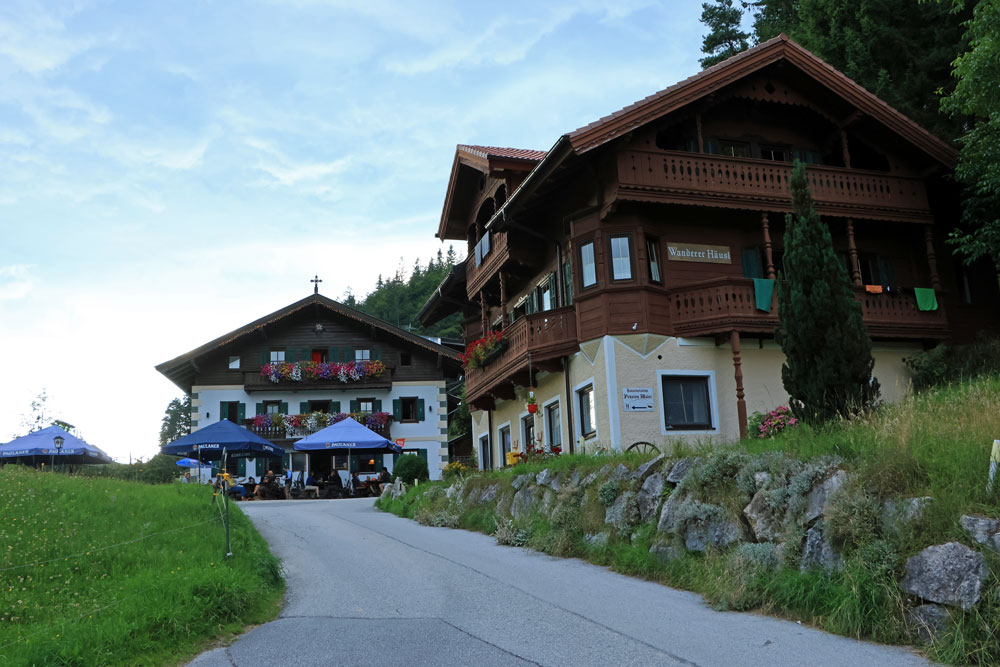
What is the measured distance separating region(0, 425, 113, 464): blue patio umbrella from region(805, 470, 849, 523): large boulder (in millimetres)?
21515

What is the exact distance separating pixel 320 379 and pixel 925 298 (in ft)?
93.4

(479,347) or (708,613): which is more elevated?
(479,347)

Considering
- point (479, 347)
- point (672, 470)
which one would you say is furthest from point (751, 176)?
point (672, 470)

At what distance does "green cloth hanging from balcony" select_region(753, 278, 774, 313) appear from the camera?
2016 centimetres

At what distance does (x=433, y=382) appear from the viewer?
44875mm

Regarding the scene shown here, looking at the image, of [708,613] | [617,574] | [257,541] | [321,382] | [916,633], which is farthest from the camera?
[321,382]

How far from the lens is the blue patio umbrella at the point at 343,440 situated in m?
29.2

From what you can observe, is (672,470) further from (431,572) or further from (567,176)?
(567,176)

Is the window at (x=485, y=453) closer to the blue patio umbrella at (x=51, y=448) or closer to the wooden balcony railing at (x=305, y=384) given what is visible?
the blue patio umbrella at (x=51, y=448)

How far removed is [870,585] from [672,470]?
4.37 m

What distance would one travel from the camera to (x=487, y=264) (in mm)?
27109

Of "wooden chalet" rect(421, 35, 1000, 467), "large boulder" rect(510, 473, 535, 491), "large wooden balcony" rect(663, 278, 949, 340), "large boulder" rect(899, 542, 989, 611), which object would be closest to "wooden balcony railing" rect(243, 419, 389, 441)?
"wooden chalet" rect(421, 35, 1000, 467)

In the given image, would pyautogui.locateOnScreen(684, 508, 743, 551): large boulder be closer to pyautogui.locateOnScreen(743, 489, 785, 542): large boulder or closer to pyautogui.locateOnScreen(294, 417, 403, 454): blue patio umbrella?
pyautogui.locateOnScreen(743, 489, 785, 542): large boulder

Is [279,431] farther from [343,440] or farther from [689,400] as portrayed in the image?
[689,400]
